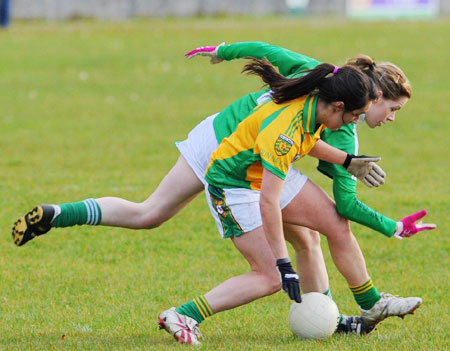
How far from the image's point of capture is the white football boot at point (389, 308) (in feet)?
18.1

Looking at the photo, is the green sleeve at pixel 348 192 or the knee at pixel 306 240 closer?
the green sleeve at pixel 348 192

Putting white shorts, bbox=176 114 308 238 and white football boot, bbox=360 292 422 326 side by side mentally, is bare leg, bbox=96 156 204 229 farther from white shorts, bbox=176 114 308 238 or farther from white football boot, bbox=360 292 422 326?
white football boot, bbox=360 292 422 326

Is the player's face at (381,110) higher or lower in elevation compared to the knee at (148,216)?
higher

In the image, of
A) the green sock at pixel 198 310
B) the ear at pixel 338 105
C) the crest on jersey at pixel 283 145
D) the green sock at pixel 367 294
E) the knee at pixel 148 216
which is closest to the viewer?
the crest on jersey at pixel 283 145

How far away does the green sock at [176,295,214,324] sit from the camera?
5383 mm

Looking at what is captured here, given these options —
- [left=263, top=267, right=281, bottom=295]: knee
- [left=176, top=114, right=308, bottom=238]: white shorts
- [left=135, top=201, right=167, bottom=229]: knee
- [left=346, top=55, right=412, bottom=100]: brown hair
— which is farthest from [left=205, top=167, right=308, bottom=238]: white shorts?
[left=346, top=55, right=412, bottom=100]: brown hair

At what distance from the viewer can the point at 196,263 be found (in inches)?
297

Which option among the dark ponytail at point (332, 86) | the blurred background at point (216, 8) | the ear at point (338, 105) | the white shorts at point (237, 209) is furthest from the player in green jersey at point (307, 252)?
the blurred background at point (216, 8)

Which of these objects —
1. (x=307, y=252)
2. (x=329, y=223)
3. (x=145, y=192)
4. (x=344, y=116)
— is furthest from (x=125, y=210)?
(x=145, y=192)

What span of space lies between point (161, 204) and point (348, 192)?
1.27 metres

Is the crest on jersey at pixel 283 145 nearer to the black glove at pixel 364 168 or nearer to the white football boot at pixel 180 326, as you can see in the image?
the black glove at pixel 364 168

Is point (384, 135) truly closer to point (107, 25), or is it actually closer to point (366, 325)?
point (366, 325)

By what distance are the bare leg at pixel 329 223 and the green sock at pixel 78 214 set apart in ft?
4.29

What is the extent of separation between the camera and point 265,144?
4.89 metres
